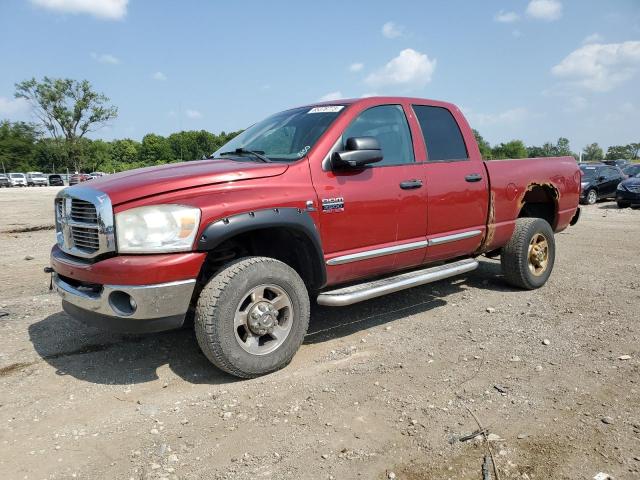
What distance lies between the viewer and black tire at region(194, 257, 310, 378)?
303 centimetres

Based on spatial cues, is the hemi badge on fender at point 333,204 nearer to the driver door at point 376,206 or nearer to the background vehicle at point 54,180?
the driver door at point 376,206

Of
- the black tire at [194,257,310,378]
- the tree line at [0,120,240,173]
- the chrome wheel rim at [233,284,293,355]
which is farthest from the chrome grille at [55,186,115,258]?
the tree line at [0,120,240,173]

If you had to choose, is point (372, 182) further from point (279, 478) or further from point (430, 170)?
point (279, 478)

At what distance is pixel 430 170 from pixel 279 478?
2941mm

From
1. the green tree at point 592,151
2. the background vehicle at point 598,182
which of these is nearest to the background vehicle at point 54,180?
the background vehicle at point 598,182

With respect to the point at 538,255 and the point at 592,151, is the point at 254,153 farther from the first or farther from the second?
the point at 592,151

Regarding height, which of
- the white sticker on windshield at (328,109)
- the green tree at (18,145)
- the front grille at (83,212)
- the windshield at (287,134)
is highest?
the green tree at (18,145)

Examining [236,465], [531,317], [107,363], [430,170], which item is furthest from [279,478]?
[531,317]

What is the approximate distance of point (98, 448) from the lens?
253 centimetres

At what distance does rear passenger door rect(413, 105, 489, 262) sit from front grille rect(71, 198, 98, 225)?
271 cm

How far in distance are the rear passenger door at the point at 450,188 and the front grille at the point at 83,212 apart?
2.71m

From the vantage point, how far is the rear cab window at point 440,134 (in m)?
4.43

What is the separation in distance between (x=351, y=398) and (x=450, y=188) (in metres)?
2.27

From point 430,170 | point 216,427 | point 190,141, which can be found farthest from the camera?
point 190,141
